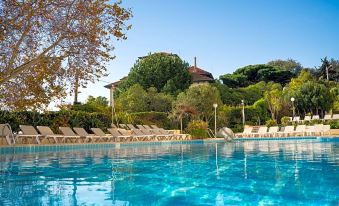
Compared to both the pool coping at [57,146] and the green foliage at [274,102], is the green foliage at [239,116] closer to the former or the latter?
the green foliage at [274,102]

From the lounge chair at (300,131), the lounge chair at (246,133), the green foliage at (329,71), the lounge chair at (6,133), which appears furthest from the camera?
the green foliage at (329,71)

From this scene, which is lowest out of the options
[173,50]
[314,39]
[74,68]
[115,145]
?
[115,145]

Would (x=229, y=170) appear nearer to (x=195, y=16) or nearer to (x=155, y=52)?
(x=195, y=16)

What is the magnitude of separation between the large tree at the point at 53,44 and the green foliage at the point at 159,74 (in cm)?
2769

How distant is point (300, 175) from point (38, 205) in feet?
12.4

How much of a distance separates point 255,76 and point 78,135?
41.3 m

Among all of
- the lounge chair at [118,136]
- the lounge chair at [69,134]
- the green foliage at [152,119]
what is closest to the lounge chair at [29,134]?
the lounge chair at [69,134]

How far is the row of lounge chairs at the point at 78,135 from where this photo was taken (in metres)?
14.2

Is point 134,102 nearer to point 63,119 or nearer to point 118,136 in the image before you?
point 118,136

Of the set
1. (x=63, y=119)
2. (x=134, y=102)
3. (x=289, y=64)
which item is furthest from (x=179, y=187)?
(x=289, y=64)

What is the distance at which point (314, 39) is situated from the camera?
97.0ft

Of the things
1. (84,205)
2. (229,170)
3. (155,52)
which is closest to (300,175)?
(229,170)

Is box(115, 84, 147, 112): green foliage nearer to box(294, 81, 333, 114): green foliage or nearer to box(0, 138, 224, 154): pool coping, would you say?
box(0, 138, 224, 154): pool coping

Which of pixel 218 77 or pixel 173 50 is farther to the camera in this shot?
pixel 218 77
